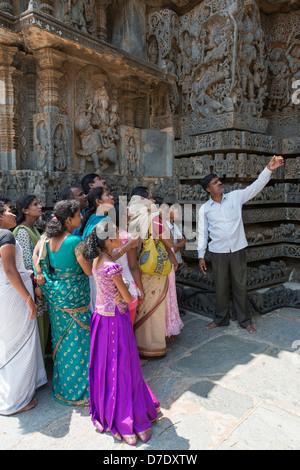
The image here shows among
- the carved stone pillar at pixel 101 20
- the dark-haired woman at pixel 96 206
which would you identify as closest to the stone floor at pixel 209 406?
the dark-haired woman at pixel 96 206

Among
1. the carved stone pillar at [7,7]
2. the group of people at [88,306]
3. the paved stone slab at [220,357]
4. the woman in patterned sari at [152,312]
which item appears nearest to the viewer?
the group of people at [88,306]

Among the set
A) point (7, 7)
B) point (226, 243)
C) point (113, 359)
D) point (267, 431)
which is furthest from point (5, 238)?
point (7, 7)

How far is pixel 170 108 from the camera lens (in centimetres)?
622

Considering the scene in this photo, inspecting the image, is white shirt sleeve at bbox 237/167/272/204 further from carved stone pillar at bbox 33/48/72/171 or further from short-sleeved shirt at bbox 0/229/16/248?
short-sleeved shirt at bbox 0/229/16/248

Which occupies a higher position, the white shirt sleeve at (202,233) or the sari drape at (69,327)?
the white shirt sleeve at (202,233)

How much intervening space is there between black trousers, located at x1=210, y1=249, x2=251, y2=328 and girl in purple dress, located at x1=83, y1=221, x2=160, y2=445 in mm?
2206

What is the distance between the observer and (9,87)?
4691mm

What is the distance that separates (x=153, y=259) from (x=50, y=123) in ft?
8.43

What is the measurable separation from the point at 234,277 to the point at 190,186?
193cm

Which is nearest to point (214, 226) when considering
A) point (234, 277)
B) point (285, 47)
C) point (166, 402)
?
point (234, 277)

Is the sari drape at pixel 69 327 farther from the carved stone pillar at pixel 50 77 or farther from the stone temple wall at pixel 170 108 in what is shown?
the carved stone pillar at pixel 50 77

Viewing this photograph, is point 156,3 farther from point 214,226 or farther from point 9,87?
point 214,226

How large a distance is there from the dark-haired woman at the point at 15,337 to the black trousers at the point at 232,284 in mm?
2499

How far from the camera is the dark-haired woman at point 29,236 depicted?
3.38 m
